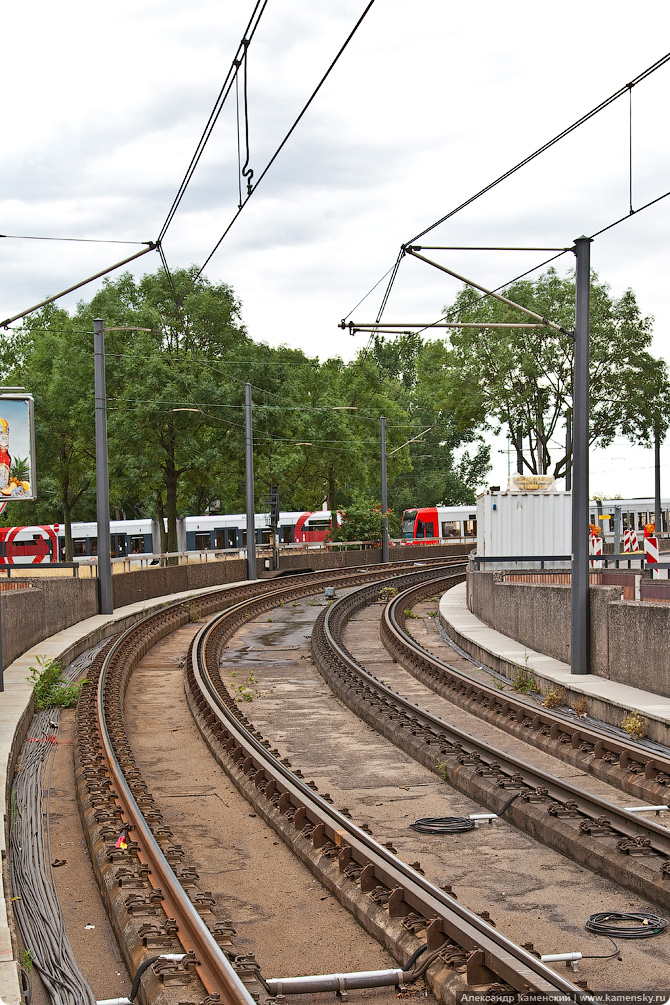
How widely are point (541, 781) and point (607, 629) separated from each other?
5.78m

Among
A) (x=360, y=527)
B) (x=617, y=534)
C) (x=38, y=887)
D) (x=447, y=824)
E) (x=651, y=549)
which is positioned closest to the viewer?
(x=38, y=887)

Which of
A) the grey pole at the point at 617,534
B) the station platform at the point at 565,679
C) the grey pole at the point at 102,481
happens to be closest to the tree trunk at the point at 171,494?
the grey pole at the point at 102,481

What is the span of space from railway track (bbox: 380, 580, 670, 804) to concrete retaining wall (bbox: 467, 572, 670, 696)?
132 centimetres

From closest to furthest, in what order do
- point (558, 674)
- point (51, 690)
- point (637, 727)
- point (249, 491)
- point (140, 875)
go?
1. point (140, 875)
2. point (637, 727)
3. point (558, 674)
4. point (51, 690)
5. point (249, 491)

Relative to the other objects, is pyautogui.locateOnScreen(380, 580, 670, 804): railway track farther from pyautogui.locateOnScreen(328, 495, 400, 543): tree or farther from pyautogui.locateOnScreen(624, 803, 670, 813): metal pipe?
pyautogui.locateOnScreen(328, 495, 400, 543): tree

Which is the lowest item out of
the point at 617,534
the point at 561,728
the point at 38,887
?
the point at 38,887

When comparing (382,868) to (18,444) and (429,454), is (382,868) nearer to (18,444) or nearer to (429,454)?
A: (18,444)

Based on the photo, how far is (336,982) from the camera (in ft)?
20.3

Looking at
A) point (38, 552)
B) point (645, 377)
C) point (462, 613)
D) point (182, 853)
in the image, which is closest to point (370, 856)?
point (182, 853)

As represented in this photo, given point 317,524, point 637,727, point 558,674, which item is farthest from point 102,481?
point 317,524

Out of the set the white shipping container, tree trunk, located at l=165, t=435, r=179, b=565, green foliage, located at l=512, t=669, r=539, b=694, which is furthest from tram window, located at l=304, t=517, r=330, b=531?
green foliage, located at l=512, t=669, r=539, b=694

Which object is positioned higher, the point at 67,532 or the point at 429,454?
the point at 429,454

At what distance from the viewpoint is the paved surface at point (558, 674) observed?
13156 mm

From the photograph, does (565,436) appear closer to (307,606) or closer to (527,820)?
(307,606)
